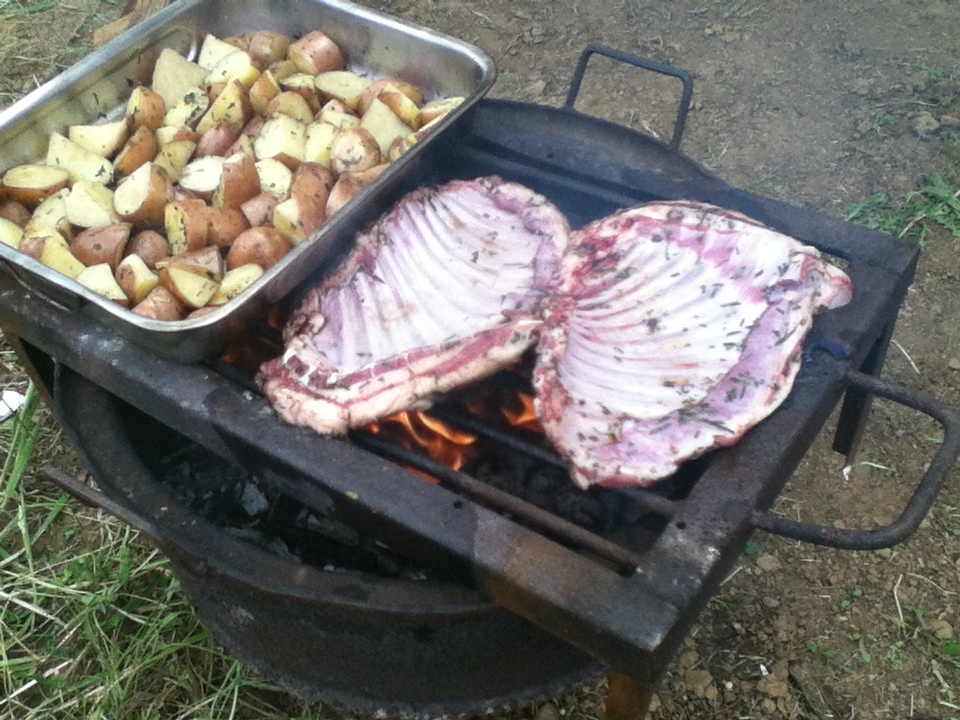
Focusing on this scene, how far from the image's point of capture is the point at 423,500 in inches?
72.6

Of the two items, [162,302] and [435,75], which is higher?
[435,75]

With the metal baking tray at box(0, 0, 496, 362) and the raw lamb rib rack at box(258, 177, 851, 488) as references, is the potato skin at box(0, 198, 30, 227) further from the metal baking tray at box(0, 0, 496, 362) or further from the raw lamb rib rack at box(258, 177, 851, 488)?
the raw lamb rib rack at box(258, 177, 851, 488)

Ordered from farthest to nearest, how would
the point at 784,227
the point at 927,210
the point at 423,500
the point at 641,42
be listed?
the point at 641,42 < the point at 927,210 < the point at 784,227 < the point at 423,500

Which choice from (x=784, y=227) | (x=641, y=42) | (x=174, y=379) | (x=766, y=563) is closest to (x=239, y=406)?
(x=174, y=379)

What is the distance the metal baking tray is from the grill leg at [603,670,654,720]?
4.08 ft

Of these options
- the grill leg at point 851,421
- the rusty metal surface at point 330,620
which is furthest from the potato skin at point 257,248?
the grill leg at point 851,421

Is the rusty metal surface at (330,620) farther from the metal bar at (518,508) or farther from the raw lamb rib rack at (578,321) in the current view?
the raw lamb rib rack at (578,321)

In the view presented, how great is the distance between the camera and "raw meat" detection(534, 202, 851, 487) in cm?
196

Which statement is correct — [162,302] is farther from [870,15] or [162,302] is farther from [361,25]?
[870,15]

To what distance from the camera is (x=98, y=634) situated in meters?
2.93

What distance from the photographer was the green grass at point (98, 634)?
2.79 m

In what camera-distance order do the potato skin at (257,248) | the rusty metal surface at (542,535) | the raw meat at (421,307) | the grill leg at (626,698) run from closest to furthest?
the rusty metal surface at (542,535), the grill leg at (626,698), the raw meat at (421,307), the potato skin at (257,248)

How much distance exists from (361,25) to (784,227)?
1.73 metres

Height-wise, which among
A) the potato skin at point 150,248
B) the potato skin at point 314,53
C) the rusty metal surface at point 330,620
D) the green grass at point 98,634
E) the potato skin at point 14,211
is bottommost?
the green grass at point 98,634
